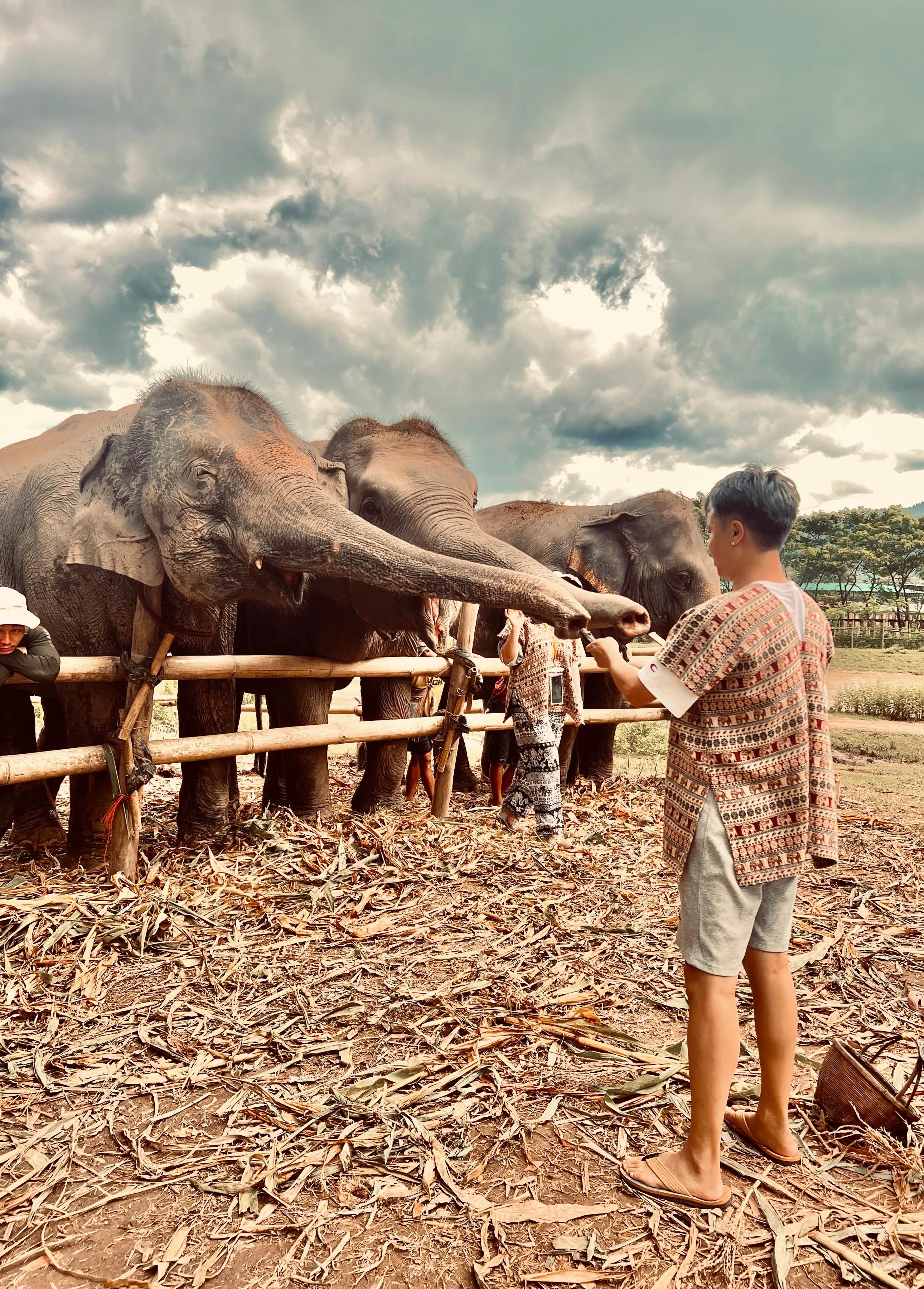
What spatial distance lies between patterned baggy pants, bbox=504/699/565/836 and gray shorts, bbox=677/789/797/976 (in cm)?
334

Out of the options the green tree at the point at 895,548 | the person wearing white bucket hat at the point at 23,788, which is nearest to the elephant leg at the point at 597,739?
the person wearing white bucket hat at the point at 23,788

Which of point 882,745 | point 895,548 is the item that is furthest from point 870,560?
point 882,745

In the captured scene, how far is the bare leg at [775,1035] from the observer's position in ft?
6.85

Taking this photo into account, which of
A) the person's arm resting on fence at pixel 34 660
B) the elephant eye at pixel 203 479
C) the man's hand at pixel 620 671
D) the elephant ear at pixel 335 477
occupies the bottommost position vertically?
the person's arm resting on fence at pixel 34 660

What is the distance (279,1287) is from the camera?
1766 mm

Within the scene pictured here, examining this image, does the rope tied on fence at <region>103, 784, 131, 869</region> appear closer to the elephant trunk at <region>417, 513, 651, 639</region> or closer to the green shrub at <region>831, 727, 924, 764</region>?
the elephant trunk at <region>417, 513, 651, 639</region>

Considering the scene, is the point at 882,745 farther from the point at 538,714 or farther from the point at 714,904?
the point at 714,904

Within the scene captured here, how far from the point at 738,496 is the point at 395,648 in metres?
4.15

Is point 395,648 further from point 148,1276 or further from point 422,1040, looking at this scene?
point 148,1276

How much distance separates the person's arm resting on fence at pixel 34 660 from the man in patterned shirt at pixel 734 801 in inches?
102

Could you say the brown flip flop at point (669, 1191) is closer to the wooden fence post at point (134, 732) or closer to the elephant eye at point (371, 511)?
the wooden fence post at point (134, 732)

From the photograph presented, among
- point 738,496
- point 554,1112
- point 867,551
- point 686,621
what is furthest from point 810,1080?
point 867,551

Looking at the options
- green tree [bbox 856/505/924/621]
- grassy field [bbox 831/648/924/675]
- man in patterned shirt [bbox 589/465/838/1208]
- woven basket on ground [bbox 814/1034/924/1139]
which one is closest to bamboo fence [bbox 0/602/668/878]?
man in patterned shirt [bbox 589/465/838/1208]

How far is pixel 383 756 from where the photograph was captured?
5.82 m
